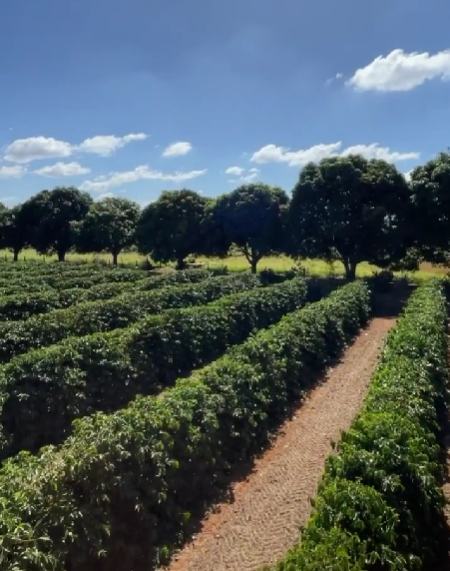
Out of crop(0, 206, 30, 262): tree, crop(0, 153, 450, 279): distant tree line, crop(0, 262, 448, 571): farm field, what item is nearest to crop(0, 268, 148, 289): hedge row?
crop(0, 262, 448, 571): farm field

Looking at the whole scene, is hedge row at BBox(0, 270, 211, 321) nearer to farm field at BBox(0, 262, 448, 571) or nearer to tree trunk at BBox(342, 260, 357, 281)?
farm field at BBox(0, 262, 448, 571)

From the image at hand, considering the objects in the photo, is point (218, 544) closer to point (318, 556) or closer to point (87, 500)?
point (87, 500)

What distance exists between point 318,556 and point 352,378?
13000 mm

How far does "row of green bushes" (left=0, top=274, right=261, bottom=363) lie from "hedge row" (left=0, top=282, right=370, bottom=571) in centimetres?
693

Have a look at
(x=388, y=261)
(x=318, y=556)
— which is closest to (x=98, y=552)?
(x=318, y=556)

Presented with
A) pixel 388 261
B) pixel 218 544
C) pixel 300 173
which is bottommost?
pixel 218 544

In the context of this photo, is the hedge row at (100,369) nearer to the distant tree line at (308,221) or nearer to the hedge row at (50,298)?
the hedge row at (50,298)

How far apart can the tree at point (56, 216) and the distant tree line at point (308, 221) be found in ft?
0.81

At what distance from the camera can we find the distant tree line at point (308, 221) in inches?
1484

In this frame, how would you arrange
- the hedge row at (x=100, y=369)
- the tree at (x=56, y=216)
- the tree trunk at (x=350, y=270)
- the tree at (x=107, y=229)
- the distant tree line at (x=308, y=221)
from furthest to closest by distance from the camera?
the tree at (x=56, y=216) < the tree at (x=107, y=229) < the tree trunk at (x=350, y=270) < the distant tree line at (x=308, y=221) < the hedge row at (x=100, y=369)

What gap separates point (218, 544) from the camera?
8977 mm

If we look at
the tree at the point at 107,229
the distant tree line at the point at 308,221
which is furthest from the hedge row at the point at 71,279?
the tree at the point at 107,229

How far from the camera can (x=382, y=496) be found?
7.19 metres

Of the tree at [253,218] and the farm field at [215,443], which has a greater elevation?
the tree at [253,218]
